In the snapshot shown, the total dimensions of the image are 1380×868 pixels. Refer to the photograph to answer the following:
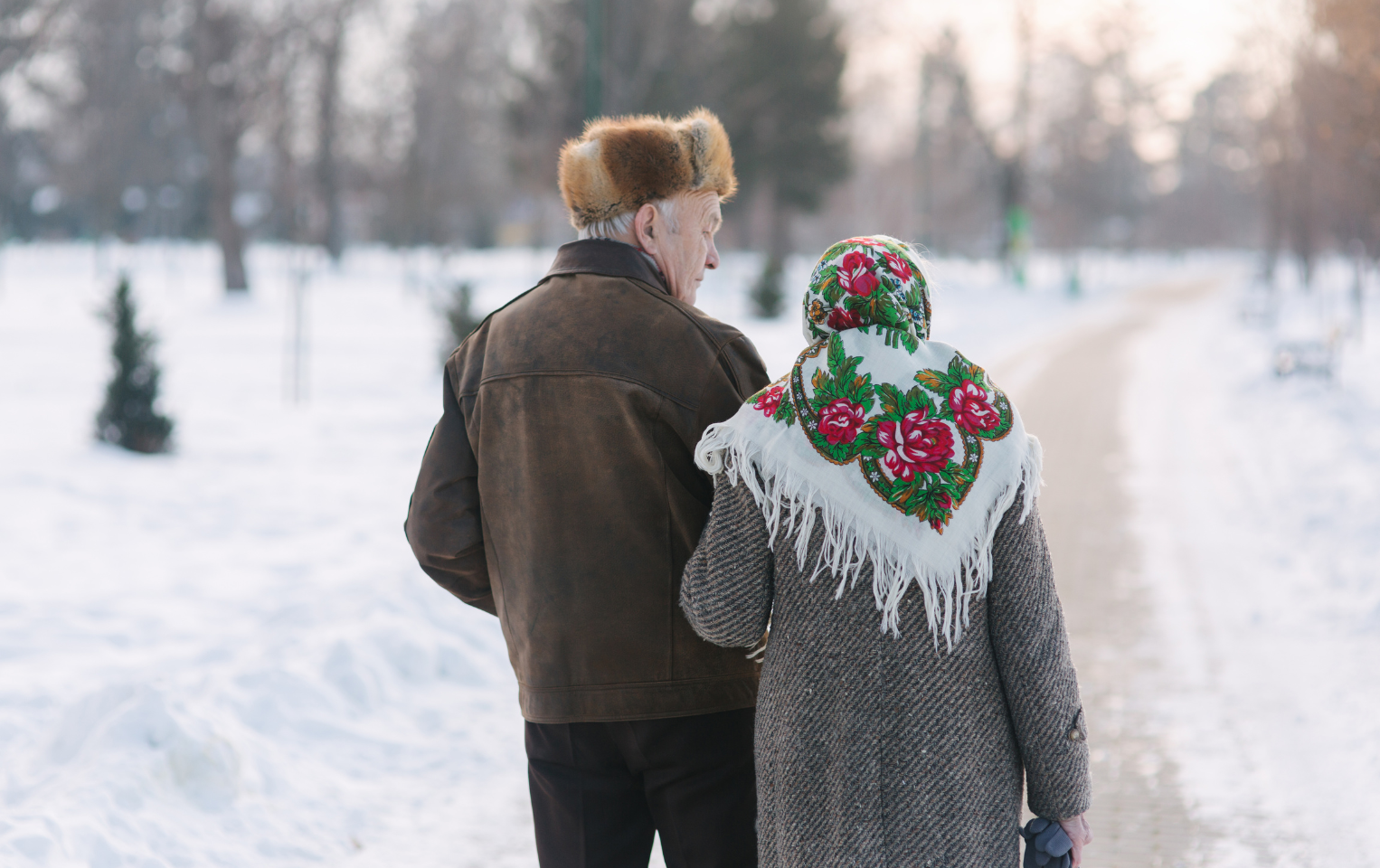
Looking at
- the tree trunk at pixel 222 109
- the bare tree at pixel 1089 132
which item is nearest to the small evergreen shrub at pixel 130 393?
the tree trunk at pixel 222 109

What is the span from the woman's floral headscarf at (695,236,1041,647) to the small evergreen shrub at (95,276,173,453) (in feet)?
30.4

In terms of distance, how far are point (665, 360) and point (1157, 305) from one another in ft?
109

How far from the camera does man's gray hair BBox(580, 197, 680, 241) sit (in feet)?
7.43

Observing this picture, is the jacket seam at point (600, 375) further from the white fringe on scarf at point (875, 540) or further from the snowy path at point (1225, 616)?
the snowy path at point (1225, 616)

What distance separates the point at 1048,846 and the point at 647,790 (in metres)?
0.71

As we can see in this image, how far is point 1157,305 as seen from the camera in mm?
32625

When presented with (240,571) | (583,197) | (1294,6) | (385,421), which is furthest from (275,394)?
(1294,6)

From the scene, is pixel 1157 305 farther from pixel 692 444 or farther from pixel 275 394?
pixel 692 444

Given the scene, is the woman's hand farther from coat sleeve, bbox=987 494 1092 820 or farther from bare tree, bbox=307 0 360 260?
bare tree, bbox=307 0 360 260

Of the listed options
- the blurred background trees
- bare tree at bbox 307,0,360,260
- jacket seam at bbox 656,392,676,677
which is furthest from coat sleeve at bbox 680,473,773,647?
bare tree at bbox 307,0,360,260

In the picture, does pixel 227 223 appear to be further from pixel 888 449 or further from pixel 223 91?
pixel 888 449

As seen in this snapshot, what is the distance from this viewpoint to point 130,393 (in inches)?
397

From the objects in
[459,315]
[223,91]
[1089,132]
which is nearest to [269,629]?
[459,315]

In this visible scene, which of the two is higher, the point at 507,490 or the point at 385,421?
the point at 507,490
